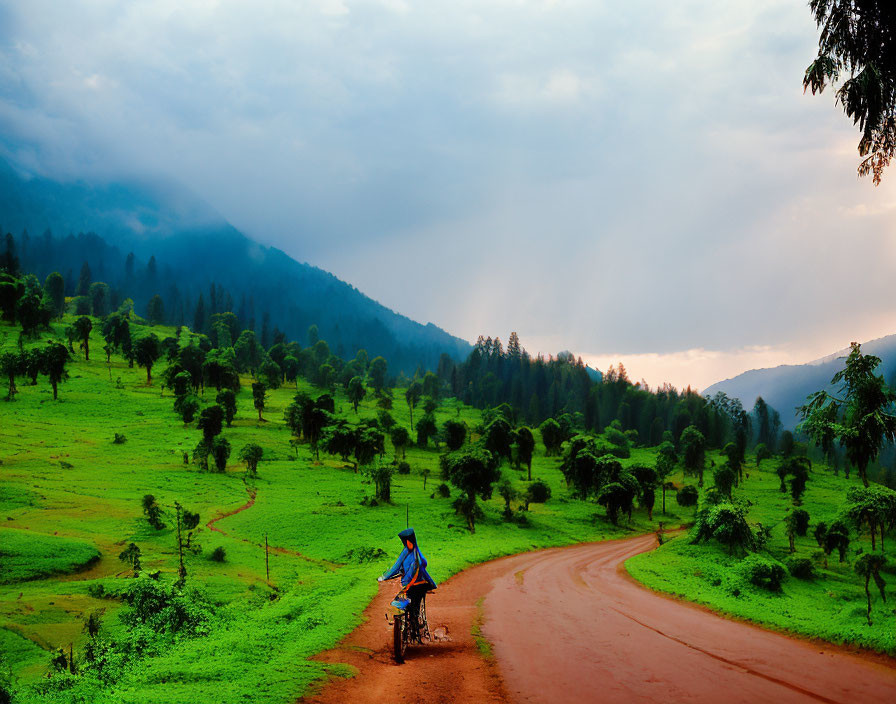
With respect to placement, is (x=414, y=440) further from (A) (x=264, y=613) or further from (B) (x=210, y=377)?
(A) (x=264, y=613)

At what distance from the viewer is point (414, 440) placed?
110m

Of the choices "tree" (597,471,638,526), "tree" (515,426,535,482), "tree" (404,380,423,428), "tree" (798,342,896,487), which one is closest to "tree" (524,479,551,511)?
"tree" (597,471,638,526)

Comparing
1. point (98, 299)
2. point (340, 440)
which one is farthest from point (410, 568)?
point (98, 299)

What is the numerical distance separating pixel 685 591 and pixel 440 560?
1313cm

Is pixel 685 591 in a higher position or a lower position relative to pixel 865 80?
lower

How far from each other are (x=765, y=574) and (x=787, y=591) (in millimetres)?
4174

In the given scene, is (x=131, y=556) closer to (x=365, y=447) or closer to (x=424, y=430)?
(x=365, y=447)

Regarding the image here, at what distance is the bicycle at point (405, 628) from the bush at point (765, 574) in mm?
18024

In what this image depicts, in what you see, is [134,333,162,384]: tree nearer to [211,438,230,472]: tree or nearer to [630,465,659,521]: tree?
[211,438,230,472]: tree

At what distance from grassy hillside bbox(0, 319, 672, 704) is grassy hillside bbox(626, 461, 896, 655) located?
10745mm

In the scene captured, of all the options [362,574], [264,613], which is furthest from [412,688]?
[362,574]

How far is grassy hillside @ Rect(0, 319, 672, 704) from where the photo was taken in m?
11.6

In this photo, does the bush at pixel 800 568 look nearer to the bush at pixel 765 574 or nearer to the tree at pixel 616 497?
the bush at pixel 765 574

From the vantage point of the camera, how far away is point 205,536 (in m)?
39.2
